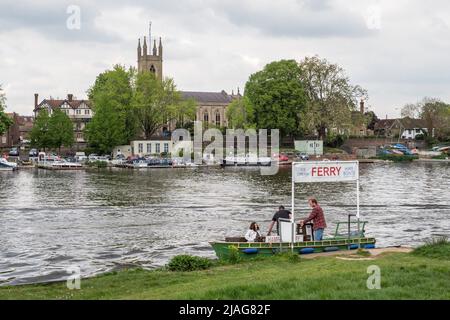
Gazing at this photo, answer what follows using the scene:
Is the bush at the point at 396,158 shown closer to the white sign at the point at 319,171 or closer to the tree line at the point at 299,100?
the tree line at the point at 299,100

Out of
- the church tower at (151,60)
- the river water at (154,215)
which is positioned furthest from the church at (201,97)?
the river water at (154,215)

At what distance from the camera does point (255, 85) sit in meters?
130

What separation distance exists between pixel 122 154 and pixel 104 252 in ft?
294

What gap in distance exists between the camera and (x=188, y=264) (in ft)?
78.8

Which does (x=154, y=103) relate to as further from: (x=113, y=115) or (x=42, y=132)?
(x=42, y=132)

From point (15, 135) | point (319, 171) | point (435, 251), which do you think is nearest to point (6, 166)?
point (15, 135)

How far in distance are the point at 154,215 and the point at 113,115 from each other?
248 feet

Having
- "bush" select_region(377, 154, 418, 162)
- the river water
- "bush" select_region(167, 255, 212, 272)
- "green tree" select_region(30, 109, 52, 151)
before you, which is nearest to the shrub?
"bush" select_region(167, 255, 212, 272)

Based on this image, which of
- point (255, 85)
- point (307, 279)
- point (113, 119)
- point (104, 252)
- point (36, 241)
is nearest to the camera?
point (307, 279)

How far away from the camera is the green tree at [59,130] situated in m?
124

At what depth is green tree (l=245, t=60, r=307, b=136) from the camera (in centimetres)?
12431

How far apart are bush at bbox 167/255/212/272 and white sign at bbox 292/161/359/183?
16.1ft
